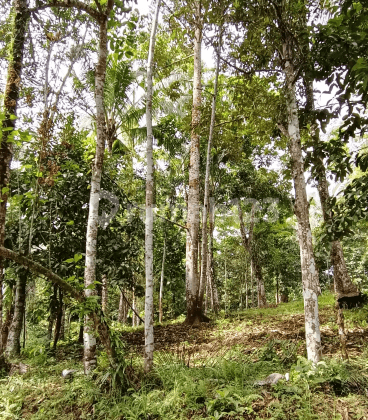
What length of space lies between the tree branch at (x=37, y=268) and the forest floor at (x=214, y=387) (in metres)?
1.38

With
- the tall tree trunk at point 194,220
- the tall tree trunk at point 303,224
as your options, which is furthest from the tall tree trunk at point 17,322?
the tall tree trunk at point 303,224

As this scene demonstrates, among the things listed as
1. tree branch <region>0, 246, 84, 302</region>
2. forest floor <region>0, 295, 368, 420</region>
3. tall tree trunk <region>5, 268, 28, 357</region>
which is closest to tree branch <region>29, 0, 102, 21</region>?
tree branch <region>0, 246, 84, 302</region>

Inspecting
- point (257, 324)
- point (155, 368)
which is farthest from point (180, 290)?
point (155, 368)

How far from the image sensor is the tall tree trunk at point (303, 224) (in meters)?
3.99

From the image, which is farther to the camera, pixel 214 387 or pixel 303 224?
pixel 303 224

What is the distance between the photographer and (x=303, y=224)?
4.22 metres

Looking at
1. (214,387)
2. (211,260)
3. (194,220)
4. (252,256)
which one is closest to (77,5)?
(194,220)

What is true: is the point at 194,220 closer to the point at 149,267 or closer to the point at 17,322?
the point at 149,267

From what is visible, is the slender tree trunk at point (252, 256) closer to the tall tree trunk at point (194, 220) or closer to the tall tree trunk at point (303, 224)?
the tall tree trunk at point (194, 220)

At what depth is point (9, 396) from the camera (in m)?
4.45

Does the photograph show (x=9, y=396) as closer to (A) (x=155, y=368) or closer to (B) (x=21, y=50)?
(A) (x=155, y=368)

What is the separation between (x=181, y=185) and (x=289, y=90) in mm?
9622

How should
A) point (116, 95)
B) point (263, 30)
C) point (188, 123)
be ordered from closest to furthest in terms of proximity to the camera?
point (263, 30)
point (188, 123)
point (116, 95)

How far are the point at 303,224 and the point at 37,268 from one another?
3.60m
